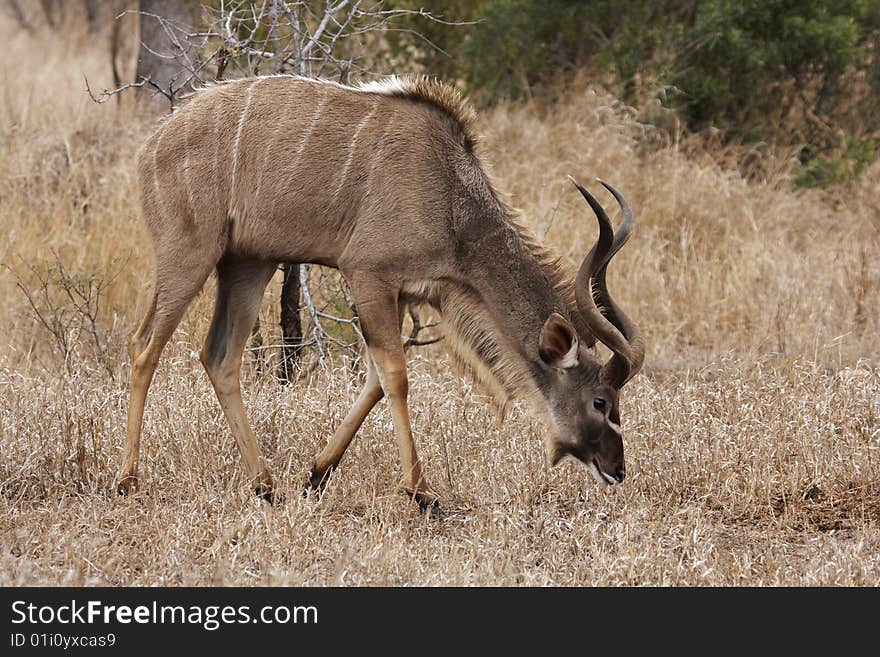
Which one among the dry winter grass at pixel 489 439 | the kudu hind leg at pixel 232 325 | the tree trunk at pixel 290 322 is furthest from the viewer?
the tree trunk at pixel 290 322

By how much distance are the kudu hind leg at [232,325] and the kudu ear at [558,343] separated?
1.35 m

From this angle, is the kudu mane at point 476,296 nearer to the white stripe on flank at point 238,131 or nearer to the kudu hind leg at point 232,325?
the white stripe on flank at point 238,131

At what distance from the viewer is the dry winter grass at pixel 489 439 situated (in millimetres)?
4953

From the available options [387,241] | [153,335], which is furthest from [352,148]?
[153,335]

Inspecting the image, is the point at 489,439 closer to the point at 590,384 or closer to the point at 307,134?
the point at 590,384

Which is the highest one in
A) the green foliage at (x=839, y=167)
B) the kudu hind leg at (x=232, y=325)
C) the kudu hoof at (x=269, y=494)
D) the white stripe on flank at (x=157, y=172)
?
the white stripe on flank at (x=157, y=172)

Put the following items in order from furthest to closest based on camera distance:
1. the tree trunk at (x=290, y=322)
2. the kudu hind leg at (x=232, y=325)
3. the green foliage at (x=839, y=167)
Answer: the green foliage at (x=839, y=167) → the tree trunk at (x=290, y=322) → the kudu hind leg at (x=232, y=325)

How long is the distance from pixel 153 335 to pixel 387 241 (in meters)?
1.19

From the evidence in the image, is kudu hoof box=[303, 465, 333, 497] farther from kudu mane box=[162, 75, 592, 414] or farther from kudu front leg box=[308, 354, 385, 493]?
kudu mane box=[162, 75, 592, 414]

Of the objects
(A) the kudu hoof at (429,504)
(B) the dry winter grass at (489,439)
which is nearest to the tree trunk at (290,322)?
(B) the dry winter grass at (489,439)

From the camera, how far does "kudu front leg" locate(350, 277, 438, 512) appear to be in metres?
5.57

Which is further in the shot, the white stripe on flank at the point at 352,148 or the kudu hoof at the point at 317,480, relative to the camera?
the kudu hoof at the point at 317,480

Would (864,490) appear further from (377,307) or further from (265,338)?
(265,338)

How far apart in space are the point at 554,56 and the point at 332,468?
7290mm
